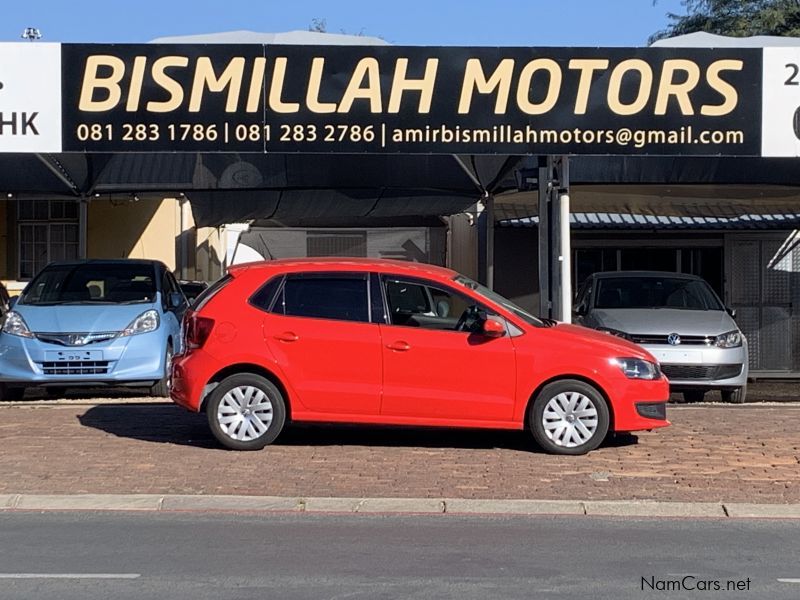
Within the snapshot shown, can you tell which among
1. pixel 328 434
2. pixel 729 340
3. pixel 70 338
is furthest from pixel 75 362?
pixel 729 340

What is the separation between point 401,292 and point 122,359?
4313mm

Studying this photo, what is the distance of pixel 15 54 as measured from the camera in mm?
12719

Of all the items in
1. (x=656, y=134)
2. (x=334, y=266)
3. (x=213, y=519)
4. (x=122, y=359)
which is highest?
(x=656, y=134)

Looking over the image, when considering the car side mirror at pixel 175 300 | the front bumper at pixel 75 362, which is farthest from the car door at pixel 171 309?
the front bumper at pixel 75 362

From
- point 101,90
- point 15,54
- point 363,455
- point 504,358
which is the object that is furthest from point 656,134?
point 15,54

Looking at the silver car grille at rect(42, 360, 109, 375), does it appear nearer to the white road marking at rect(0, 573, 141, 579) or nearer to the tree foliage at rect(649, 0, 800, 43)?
the white road marking at rect(0, 573, 141, 579)

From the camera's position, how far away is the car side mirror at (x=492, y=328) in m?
10.3

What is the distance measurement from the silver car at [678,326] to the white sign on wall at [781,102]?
2.43 meters

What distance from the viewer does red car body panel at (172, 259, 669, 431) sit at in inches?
406

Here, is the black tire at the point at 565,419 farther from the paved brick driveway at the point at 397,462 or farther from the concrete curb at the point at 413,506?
the concrete curb at the point at 413,506

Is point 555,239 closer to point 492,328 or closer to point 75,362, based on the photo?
point 492,328

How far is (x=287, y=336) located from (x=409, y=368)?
1.10 m

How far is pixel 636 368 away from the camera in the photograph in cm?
1042

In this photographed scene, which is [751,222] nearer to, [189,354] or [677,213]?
[677,213]
